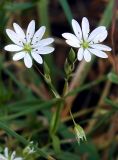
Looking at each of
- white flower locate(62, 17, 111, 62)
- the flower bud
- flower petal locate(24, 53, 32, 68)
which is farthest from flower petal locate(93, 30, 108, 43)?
flower petal locate(24, 53, 32, 68)

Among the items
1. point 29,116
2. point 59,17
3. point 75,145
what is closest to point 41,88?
point 29,116

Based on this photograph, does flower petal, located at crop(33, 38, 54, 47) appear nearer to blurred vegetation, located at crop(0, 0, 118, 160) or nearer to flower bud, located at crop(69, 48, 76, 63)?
flower bud, located at crop(69, 48, 76, 63)

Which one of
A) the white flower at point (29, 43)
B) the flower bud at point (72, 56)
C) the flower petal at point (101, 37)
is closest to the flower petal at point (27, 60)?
the white flower at point (29, 43)

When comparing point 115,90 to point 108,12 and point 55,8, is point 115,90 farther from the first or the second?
point 55,8

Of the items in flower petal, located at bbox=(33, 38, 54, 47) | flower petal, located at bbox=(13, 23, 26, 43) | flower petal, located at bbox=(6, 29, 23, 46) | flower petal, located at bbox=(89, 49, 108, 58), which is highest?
flower petal, located at bbox=(13, 23, 26, 43)

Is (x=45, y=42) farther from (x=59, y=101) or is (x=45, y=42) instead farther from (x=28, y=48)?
(x=59, y=101)

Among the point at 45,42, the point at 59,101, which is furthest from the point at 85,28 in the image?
the point at 59,101

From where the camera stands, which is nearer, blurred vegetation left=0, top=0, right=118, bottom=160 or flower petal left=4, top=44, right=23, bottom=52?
flower petal left=4, top=44, right=23, bottom=52

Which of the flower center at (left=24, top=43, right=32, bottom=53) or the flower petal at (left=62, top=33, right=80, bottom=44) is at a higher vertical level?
the flower center at (left=24, top=43, right=32, bottom=53)
